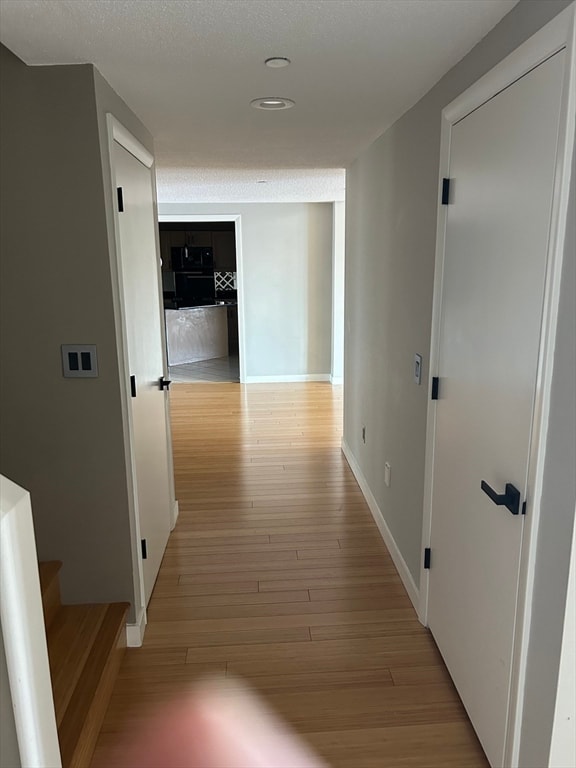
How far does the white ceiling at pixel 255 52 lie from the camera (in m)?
1.50

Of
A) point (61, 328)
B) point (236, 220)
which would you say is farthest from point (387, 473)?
point (236, 220)

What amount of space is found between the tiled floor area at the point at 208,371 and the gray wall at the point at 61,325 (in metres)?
5.31

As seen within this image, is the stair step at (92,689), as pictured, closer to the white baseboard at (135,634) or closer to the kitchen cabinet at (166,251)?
the white baseboard at (135,634)

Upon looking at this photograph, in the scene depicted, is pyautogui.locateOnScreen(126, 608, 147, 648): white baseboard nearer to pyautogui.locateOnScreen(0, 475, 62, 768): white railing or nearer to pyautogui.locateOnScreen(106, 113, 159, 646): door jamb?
pyautogui.locateOnScreen(106, 113, 159, 646): door jamb

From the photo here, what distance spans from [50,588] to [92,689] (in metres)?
0.44

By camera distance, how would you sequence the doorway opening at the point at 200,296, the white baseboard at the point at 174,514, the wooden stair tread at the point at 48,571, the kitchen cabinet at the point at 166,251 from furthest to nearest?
the kitchen cabinet at the point at 166,251 < the doorway opening at the point at 200,296 < the white baseboard at the point at 174,514 < the wooden stair tread at the point at 48,571

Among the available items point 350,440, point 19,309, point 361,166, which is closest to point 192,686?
point 19,309

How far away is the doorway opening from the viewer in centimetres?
864

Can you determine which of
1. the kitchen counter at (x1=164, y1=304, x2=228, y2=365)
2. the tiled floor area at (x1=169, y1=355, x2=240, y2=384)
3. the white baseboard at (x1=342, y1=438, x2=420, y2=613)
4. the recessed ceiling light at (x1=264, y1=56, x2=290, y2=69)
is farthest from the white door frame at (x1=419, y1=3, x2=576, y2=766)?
the kitchen counter at (x1=164, y1=304, x2=228, y2=365)

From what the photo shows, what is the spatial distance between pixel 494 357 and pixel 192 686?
166 cm

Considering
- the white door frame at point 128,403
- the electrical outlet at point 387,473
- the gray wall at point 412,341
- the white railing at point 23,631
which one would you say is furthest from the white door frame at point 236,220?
the white railing at point 23,631

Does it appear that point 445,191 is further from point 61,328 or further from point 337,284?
point 337,284

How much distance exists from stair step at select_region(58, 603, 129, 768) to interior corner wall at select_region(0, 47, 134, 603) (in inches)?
5.6

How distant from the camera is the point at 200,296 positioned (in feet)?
37.7
